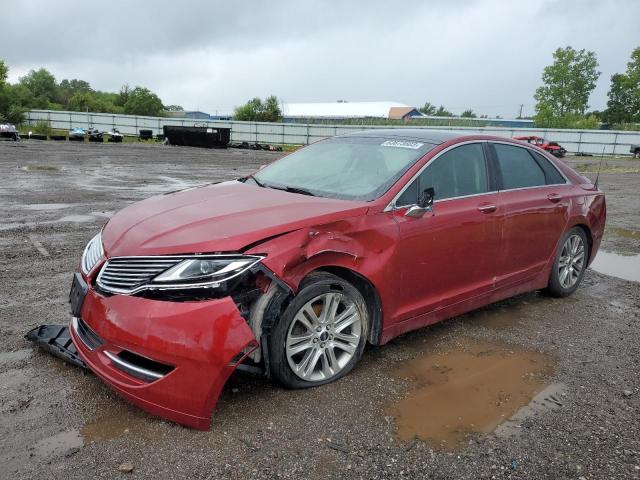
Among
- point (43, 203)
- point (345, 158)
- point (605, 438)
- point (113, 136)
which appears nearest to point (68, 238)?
point (43, 203)

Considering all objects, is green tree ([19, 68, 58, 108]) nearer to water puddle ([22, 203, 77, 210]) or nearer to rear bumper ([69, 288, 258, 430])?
water puddle ([22, 203, 77, 210])

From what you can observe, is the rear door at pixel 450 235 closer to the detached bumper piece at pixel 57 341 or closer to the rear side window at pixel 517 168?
the rear side window at pixel 517 168

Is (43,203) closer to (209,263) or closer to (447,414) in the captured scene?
(209,263)

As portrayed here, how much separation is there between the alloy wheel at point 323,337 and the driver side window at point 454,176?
868 millimetres

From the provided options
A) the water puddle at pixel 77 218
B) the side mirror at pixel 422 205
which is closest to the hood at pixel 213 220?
the side mirror at pixel 422 205

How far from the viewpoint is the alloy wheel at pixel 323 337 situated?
10.5 ft

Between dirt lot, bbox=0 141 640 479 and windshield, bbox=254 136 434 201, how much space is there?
124 centimetres

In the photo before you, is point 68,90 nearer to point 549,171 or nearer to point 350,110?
point 350,110

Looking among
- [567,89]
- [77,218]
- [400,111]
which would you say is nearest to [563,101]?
[567,89]

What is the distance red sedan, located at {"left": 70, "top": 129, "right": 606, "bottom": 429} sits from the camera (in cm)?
277

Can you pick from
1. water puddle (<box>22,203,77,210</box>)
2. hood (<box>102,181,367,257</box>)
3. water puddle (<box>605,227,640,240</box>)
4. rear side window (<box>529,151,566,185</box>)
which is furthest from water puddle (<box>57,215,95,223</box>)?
water puddle (<box>605,227,640,240</box>)

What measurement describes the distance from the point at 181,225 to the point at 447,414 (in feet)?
6.38

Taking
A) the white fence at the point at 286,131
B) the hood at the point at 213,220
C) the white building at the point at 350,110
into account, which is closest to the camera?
the hood at the point at 213,220

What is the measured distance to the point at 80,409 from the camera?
304cm
